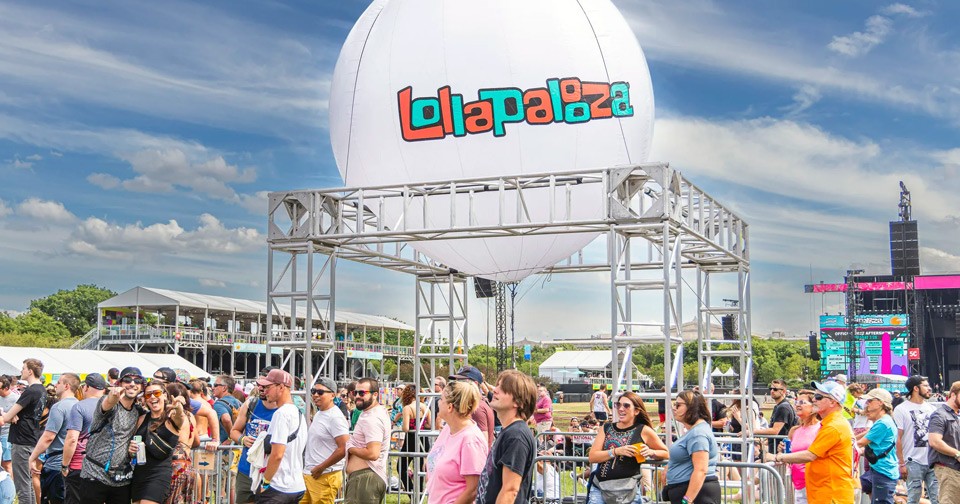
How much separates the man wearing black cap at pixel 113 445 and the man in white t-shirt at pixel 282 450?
1199 mm

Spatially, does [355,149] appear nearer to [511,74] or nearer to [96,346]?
[511,74]

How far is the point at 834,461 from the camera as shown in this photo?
28.3 feet

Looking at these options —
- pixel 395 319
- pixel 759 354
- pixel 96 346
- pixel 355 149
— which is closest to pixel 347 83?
pixel 355 149

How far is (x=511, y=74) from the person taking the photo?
13469 mm

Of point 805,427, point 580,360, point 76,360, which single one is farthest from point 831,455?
point 580,360

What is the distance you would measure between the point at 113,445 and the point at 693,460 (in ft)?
16.8

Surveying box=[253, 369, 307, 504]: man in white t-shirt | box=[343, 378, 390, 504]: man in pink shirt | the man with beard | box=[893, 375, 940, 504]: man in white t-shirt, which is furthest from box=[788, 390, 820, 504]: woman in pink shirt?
box=[253, 369, 307, 504]: man in white t-shirt

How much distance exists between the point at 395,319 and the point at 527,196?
304 ft

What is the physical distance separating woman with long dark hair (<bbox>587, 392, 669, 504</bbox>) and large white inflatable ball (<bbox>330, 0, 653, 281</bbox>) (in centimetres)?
513

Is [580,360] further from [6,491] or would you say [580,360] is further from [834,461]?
[6,491]

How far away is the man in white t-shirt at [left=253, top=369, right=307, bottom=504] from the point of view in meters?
7.95

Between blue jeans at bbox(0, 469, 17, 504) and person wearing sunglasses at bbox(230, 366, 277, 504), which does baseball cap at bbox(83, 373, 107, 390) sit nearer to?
blue jeans at bbox(0, 469, 17, 504)

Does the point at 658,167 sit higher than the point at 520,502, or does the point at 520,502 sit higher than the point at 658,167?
the point at 658,167

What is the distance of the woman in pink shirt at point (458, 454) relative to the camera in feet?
19.3
